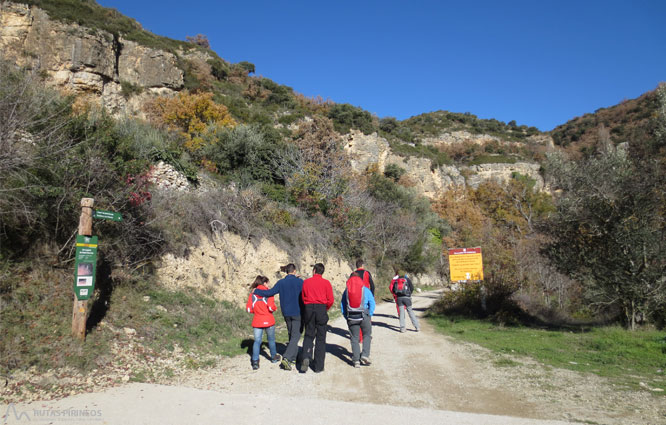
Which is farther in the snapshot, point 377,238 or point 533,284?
point 377,238

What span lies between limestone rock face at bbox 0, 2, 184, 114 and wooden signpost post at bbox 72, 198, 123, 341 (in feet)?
59.3

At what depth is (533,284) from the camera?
18.5m

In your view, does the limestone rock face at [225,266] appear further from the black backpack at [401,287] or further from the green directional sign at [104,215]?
the black backpack at [401,287]

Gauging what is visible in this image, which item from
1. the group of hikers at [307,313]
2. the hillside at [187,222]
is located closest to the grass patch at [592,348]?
the hillside at [187,222]

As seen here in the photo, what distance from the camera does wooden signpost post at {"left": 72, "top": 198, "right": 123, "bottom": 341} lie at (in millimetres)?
6172

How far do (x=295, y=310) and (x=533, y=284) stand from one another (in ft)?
52.6

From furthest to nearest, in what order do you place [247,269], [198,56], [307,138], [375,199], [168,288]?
1. [198,56]
2. [375,199]
3. [307,138]
4. [247,269]
5. [168,288]

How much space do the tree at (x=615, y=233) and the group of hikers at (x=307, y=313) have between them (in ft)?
27.9

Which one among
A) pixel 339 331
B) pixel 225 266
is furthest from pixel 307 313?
pixel 225 266

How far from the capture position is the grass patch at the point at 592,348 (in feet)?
21.6

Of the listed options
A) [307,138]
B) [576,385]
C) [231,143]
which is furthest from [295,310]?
[307,138]

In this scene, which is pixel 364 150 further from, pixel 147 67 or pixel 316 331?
pixel 316 331

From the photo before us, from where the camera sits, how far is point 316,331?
21.1 feet

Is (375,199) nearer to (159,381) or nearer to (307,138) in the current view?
(307,138)
